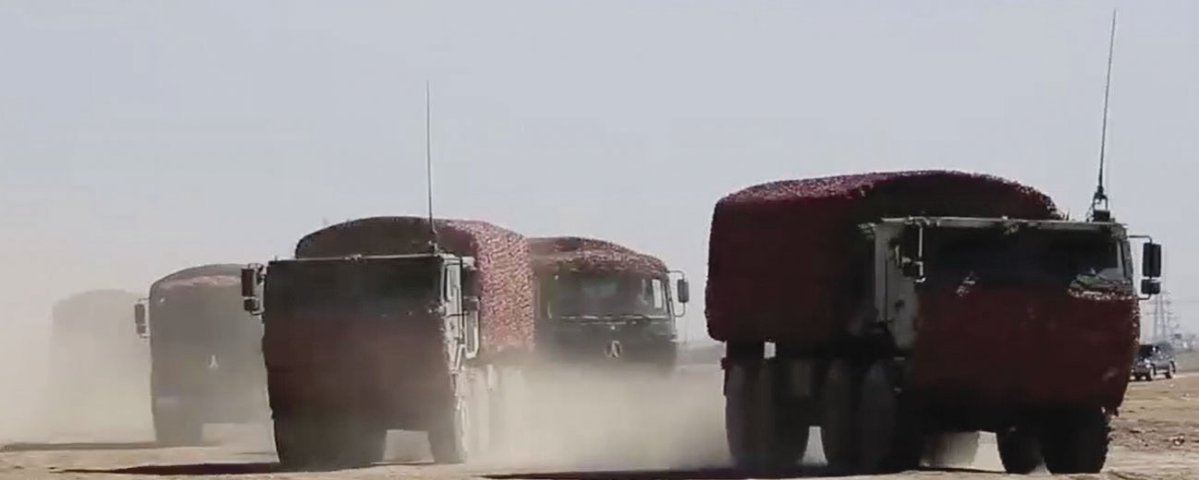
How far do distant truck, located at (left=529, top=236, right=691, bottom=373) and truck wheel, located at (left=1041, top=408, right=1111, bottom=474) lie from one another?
495 inches

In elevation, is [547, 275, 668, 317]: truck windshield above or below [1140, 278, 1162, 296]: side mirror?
below

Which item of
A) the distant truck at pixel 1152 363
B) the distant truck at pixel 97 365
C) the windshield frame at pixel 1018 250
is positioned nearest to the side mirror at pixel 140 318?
the distant truck at pixel 97 365

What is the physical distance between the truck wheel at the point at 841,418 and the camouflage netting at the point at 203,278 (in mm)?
14464

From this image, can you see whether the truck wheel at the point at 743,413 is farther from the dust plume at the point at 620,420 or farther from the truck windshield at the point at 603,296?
the truck windshield at the point at 603,296

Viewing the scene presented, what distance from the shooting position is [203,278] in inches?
1608

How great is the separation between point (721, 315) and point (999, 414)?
219 inches

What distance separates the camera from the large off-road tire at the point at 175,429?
40312 millimetres

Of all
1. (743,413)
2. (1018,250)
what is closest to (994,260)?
(1018,250)

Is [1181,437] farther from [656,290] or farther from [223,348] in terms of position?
[223,348]

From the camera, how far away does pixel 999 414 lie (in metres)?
27.1

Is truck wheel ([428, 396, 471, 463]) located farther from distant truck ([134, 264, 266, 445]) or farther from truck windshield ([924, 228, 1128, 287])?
distant truck ([134, 264, 266, 445])

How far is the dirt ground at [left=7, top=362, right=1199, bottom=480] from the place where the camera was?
26.9m

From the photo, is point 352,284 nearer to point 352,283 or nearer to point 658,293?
point 352,283

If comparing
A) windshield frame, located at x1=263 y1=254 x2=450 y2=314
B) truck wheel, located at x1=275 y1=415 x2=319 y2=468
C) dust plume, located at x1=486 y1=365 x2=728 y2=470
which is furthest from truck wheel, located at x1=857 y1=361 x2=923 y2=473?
truck wheel, located at x1=275 y1=415 x2=319 y2=468
